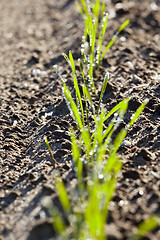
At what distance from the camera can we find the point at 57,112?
147 cm

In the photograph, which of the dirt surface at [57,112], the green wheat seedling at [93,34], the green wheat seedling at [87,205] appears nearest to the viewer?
the green wheat seedling at [87,205]

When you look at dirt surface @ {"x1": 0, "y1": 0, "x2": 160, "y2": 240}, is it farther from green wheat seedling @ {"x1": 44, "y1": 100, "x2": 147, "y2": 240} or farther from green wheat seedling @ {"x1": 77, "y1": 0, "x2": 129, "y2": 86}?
green wheat seedling @ {"x1": 77, "y1": 0, "x2": 129, "y2": 86}

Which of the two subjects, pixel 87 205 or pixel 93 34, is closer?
pixel 87 205

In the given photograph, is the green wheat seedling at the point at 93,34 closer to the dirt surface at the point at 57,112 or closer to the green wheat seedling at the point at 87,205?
the dirt surface at the point at 57,112

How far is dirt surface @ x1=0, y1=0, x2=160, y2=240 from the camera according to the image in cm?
92

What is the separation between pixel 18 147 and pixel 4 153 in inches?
3.0

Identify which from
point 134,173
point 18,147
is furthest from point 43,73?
point 134,173

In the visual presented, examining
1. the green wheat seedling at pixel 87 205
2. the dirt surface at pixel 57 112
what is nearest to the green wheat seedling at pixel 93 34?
the dirt surface at pixel 57 112

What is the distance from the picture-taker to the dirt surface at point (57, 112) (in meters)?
0.92

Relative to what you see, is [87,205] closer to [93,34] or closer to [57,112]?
[57,112]

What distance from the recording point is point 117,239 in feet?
2.57

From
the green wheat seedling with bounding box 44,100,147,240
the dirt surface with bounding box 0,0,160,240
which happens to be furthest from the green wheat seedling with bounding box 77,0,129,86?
the green wheat seedling with bounding box 44,100,147,240

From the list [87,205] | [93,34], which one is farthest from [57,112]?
[87,205]

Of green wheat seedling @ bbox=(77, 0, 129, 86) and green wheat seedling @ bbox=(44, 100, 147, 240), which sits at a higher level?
green wheat seedling @ bbox=(77, 0, 129, 86)
